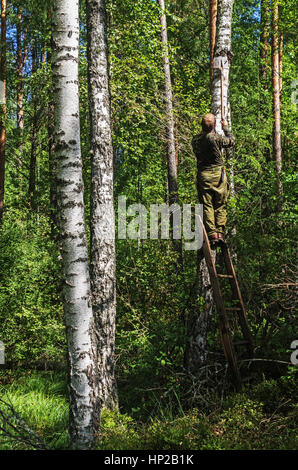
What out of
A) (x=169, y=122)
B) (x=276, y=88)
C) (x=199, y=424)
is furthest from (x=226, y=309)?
(x=276, y=88)

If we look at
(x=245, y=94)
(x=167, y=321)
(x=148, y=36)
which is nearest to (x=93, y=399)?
(x=167, y=321)

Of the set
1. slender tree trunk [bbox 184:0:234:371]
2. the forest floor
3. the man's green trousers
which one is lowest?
the forest floor

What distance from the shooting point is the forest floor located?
4.37m

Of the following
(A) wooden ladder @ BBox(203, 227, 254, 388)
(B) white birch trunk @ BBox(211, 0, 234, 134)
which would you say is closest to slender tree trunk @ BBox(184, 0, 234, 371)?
(B) white birch trunk @ BBox(211, 0, 234, 134)

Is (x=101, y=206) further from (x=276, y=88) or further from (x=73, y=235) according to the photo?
(x=276, y=88)

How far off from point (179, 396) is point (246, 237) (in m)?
2.52

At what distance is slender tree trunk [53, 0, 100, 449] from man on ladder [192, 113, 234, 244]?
195 cm

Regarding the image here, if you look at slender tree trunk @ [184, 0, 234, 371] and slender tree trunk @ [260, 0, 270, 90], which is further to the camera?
slender tree trunk @ [260, 0, 270, 90]

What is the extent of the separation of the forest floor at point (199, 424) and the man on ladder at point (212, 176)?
81.9 inches

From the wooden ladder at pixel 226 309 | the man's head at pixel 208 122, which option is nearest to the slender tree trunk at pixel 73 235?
the wooden ladder at pixel 226 309

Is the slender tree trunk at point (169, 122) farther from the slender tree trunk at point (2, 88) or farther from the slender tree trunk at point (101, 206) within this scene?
the slender tree trunk at point (2, 88)

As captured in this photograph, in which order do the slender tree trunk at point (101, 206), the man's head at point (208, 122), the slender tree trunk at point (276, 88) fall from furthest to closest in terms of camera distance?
the slender tree trunk at point (276, 88) < the slender tree trunk at point (101, 206) < the man's head at point (208, 122)

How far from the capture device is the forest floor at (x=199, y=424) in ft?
14.3

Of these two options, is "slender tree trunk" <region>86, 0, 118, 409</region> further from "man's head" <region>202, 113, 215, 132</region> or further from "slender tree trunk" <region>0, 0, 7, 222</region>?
"slender tree trunk" <region>0, 0, 7, 222</region>
